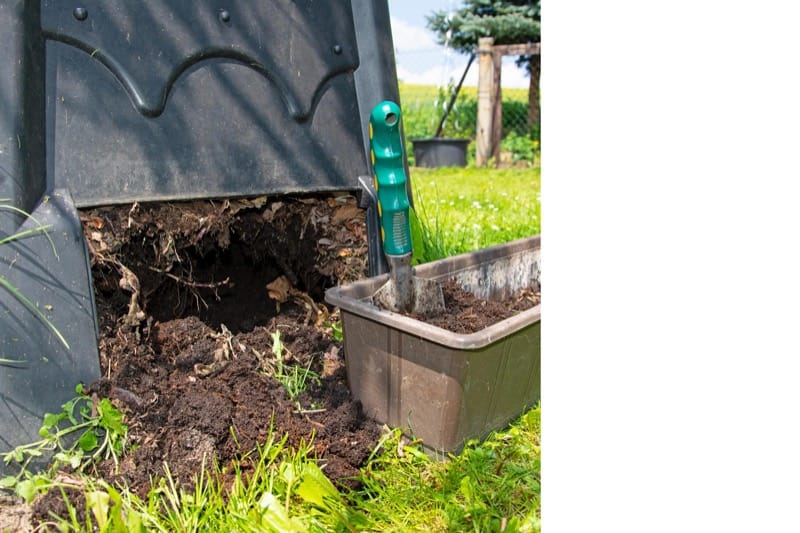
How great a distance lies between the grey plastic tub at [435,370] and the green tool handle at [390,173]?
0.15 metres

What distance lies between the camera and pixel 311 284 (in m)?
1.98

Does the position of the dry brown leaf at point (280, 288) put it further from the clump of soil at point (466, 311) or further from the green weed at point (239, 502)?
the green weed at point (239, 502)

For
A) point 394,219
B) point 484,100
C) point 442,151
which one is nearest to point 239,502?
point 394,219

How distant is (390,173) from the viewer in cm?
150

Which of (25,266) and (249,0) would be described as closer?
(25,266)

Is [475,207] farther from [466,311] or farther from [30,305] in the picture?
[30,305]

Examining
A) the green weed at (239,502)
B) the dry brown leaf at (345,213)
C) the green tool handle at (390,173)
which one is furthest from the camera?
the dry brown leaf at (345,213)

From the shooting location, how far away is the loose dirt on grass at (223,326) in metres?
1.40
